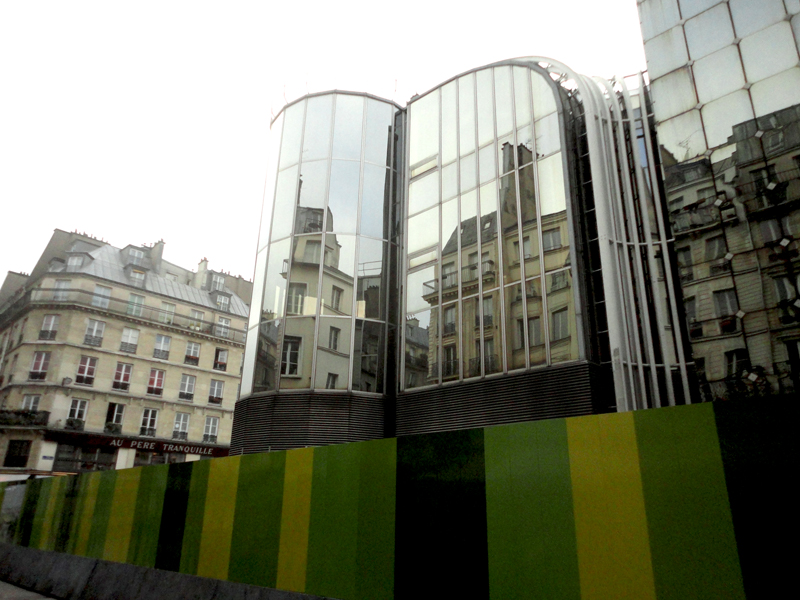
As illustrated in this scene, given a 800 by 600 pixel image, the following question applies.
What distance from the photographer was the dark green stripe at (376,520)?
A: 21.4 feet

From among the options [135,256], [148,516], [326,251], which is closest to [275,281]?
[326,251]

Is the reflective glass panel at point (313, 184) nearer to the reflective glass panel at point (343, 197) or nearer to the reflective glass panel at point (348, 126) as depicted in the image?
the reflective glass panel at point (343, 197)

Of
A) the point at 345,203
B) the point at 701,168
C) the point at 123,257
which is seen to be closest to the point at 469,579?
the point at 701,168

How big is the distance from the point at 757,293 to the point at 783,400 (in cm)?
785

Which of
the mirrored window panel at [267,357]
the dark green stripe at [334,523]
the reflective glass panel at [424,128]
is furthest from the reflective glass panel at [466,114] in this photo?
the dark green stripe at [334,523]

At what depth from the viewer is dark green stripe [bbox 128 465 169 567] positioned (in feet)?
33.5

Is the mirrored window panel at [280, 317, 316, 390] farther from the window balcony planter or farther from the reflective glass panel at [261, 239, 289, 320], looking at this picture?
the window balcony planter

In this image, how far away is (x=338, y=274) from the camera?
19.3m

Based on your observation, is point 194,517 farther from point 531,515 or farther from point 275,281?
point 275,281

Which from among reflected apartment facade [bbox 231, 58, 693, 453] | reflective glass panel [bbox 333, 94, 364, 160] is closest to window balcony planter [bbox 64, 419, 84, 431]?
reflected apartment facade [bbox 231, 58, 693, 453]

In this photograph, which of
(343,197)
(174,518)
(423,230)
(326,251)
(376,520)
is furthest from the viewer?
(343,197)

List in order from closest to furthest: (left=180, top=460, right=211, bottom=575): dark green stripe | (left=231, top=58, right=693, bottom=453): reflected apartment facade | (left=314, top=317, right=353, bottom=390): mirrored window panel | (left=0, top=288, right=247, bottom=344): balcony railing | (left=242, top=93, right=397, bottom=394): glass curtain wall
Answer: (left=180, top=460, right=211, bottom=575): dark green stripe < (left=231, top=58, right=693, bottom=453): reflected apartment facade < (left=314, top=317, right=353, bottom=390): mirrored window panel < (left=242, top=93, right=397, bottom=394): glass curtain wall < (left=0, top=288, right=247, bottom=344): balcony railing

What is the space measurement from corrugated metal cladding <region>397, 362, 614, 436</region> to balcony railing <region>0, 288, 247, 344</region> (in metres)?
40.4

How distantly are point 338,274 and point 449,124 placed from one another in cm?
635
